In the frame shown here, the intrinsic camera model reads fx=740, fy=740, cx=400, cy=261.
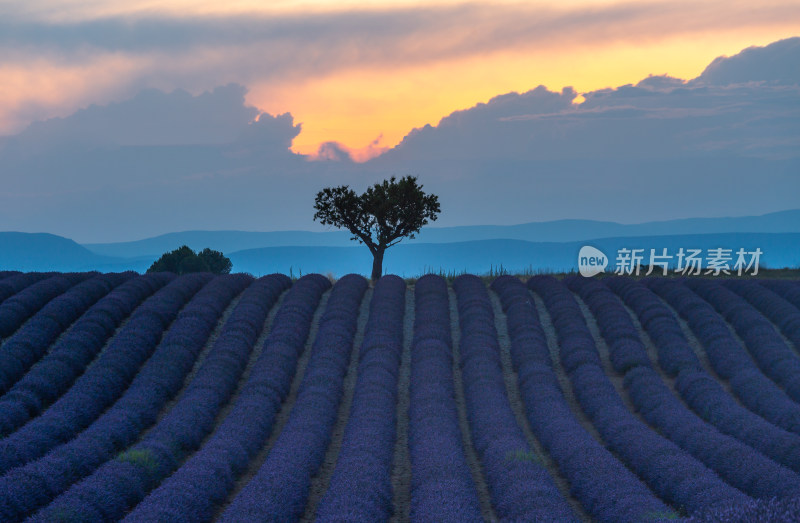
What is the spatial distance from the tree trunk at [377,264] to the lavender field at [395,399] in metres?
4.20

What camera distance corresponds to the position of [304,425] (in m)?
12.6

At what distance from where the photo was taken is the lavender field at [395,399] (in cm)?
942

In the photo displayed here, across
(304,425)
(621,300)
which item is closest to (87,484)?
(304,425)

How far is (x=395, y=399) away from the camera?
14.8 metres

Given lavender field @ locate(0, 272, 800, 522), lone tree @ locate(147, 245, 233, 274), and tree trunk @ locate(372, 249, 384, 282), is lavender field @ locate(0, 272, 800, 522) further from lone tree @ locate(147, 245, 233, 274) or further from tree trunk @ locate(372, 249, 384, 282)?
lone tree @ locate(147, 245, 233, 274)

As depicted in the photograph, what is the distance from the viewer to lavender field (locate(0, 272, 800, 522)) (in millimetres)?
9422

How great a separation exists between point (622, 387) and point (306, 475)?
8870mm

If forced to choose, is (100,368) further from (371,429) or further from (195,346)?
(371,429)

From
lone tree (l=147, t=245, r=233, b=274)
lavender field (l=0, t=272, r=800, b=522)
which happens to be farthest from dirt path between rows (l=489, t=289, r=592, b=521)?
lone tree (l=147, t=245, r=233, b=274)

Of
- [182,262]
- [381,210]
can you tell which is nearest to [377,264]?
[381,210]

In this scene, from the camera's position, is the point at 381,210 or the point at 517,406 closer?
the point at 517,406

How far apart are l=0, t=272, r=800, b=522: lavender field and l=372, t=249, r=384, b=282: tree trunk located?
4.20m

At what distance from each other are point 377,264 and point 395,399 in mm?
16647

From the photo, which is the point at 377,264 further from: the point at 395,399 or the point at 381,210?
the point at 395,399
